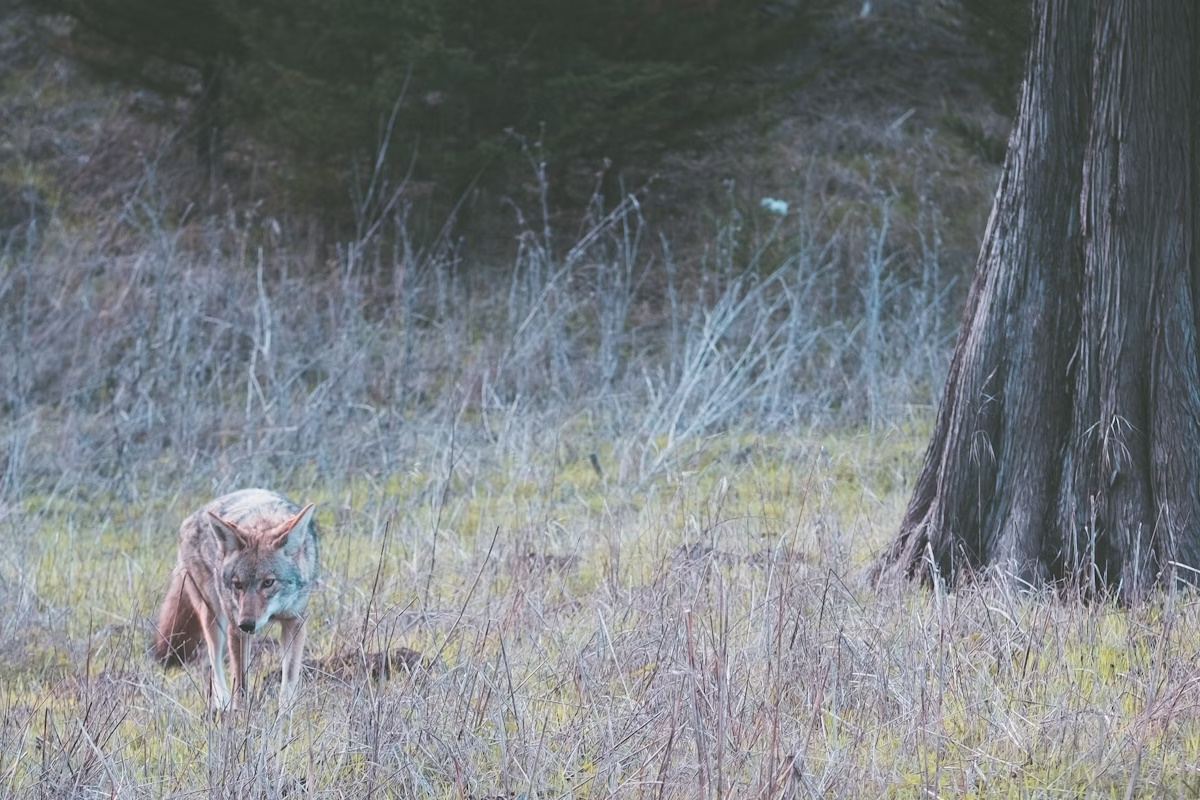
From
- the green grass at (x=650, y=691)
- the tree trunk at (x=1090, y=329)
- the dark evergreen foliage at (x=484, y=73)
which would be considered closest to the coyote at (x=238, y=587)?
the green grass at (x=650, y=691)

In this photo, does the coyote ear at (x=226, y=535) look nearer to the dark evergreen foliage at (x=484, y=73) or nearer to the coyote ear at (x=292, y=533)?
the coyote ear at (x=292, y=533)

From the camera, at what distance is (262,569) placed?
4742mm

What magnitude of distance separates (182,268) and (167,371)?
3.81 m

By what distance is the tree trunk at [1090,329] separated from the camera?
4.58 metres

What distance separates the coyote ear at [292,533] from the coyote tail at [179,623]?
602mm

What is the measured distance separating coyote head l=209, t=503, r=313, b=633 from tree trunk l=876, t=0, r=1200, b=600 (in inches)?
91.2

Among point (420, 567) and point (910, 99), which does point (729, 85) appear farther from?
point (420, 567)

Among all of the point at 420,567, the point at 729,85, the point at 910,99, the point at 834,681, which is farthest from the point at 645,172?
the point at 834,681

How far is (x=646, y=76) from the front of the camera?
12.5 m

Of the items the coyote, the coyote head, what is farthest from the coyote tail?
the coyote head

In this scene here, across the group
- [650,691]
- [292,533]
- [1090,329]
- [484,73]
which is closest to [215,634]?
[292,533]

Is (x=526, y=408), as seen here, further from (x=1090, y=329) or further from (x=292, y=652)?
(x=1090, y=329)

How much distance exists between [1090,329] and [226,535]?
3200mm

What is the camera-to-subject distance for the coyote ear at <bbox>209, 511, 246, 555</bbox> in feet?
15.7
